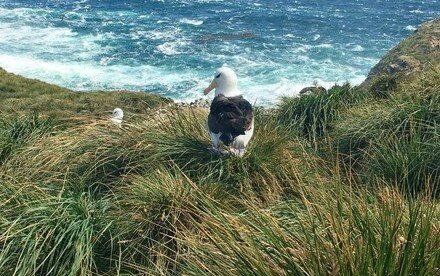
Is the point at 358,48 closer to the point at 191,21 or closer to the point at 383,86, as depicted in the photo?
the point at 191,21

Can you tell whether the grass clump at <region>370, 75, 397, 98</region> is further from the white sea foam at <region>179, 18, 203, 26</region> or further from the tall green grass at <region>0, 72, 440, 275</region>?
the white sea foam at <region>179, 18, 203, 26</region>

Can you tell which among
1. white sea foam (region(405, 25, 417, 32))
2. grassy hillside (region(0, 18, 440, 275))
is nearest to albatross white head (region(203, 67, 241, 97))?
grassy hillside (region(0, 18, 440, 275))

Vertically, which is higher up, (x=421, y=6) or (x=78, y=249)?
(x=78, y=249)

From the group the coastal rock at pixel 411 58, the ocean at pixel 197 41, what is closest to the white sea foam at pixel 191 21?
the ocean at pixel 197 41

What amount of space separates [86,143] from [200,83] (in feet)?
68.1

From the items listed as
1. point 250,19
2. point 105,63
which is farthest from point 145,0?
point 105,63

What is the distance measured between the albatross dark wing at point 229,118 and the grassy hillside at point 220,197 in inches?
9.1

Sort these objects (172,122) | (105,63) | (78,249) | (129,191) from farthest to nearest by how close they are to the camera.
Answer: (105,63)
(172,122)
(129,191)
(78,249)

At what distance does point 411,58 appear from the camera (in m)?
11.8

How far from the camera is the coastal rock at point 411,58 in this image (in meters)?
10.4

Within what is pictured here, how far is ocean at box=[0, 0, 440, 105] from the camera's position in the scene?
28.0 metres

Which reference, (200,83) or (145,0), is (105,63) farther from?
(145,0)

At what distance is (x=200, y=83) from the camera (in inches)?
1065

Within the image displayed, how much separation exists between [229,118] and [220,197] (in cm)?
114
